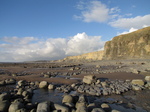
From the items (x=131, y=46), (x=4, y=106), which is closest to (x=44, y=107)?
(x=4, y=106)

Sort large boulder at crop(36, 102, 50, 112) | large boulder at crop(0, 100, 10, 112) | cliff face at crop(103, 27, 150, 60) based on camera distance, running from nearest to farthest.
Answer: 1. large boulder at crop(36, 102, 50, 112)
2. large boulder at crop(0, 100, 10, 112)
3. cliff face at crop(103, 27, 150, 60)

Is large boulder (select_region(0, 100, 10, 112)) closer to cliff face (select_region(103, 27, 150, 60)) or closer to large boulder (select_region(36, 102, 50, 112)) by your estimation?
large boulder (select_region(36, 102, 50, 112))

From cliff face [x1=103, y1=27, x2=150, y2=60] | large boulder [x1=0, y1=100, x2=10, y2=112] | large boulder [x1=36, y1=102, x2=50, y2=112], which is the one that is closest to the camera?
large boulder [x1=36, y1=102, x2=50, y2=112]

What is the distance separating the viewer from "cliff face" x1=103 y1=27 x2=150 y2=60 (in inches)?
2235

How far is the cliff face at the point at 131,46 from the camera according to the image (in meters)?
56.8

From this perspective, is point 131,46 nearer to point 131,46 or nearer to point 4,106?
point 131,46

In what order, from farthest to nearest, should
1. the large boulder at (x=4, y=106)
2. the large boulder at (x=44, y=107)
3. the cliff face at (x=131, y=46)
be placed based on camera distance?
the cliff face at (x=131, y=46) → the large boulder at (x=4, y=106) → the large boulder at (x=44, y=107)

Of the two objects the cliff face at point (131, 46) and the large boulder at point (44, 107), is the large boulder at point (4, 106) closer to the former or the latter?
the large boulder at point (44, 107)

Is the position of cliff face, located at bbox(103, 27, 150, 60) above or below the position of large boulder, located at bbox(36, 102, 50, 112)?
above

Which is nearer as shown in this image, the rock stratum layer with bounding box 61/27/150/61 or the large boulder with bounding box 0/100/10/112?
the large boulder with bounding box 0/100/10/112

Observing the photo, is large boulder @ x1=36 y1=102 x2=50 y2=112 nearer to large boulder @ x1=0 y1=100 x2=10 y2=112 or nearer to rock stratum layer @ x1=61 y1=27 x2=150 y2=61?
large boulder @ x1=0 y1=100 x2=10 y2=112

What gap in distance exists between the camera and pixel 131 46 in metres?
63.7

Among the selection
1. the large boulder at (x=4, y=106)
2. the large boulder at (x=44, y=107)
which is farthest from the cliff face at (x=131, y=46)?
the large boulder at (x=4, y=106)

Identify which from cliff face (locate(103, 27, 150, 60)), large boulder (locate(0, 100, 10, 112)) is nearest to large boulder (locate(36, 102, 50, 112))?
large boulder (locate(0, 100, 10, 112))
